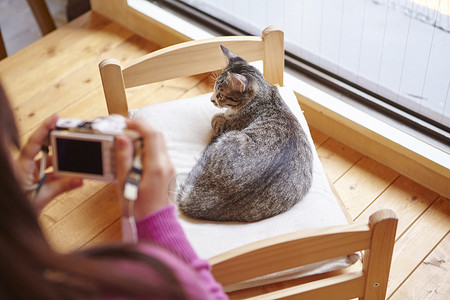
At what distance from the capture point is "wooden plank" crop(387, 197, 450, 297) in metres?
1.45

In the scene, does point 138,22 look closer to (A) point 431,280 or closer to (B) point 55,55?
(B) point 55,55

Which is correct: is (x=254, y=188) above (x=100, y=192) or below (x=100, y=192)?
above

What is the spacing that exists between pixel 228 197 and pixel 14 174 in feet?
2.47

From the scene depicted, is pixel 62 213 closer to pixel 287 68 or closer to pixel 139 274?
pixel 287 68

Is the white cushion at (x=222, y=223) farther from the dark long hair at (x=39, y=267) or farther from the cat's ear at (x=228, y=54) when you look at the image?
the dark long hair at (x=39, y=267)

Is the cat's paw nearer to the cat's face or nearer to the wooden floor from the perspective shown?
the cat's face

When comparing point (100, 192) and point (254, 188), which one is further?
point (100, 192)

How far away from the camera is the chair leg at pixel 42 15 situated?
2.20 meters

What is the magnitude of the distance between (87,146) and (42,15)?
1732mm

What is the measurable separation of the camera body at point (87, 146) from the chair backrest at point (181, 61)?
63cm

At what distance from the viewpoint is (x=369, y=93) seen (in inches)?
70.4

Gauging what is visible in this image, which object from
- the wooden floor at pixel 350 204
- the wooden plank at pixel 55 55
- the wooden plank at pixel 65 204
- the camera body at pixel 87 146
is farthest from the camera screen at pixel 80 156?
the wooden plank at pixel 55 55

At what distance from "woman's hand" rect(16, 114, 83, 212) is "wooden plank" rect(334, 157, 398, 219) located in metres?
1.04

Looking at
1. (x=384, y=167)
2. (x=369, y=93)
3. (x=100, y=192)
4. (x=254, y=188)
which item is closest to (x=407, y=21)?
(x=369, y=93)
